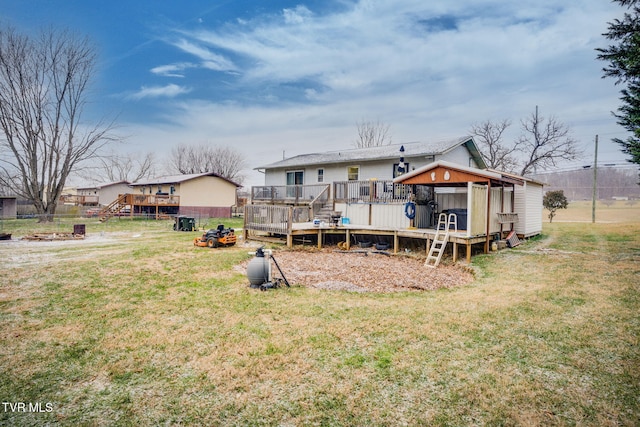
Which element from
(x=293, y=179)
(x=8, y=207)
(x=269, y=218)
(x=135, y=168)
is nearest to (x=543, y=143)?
(x=293, y=179)

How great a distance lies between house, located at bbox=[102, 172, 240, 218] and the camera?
2995 cm

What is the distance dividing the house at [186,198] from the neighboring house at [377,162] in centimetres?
1200

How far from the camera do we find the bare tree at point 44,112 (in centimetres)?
2502

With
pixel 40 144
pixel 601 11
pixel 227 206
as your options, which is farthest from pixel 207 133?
pixel 601 11

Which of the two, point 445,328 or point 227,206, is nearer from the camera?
point 445,328

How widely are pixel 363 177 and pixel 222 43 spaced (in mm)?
12380

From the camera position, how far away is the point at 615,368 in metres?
3.72

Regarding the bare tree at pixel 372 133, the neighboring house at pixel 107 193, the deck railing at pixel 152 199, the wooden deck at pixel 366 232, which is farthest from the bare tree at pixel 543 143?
the neighboring house at pixel 107 193

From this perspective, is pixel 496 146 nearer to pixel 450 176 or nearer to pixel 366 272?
pixel 450 176

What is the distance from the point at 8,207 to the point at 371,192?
34.3 m

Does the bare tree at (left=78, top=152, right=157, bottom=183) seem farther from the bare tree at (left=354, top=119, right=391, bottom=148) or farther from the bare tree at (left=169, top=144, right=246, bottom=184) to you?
the bare tree at (left=354, top=119, right=391, bottom=148)

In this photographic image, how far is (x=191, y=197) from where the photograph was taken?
106 ft

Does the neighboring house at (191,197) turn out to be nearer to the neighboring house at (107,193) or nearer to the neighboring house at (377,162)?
the neighboring house at (377,162)

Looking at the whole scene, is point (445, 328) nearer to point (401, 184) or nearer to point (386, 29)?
point (401, 184)
